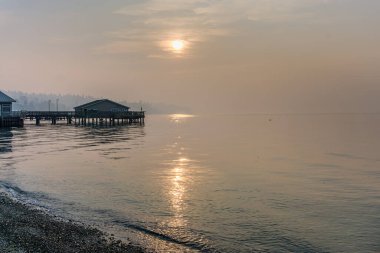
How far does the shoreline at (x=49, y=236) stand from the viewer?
39.3 feet

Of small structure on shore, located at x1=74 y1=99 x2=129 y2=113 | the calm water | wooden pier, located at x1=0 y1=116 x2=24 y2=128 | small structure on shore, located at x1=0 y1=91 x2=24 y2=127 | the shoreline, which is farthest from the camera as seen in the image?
small structure on shore, located at x1=74 y1=99 x2=129 y2=113

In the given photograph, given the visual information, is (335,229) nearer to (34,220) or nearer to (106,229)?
(106,229)

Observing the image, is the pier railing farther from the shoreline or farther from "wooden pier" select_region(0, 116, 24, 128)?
the shoreline

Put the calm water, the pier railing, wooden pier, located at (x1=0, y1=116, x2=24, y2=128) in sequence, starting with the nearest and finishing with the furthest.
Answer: the calm water < wooden pier, located at (x1=0, y1=116, x2=24, y2=128) < the pier railing

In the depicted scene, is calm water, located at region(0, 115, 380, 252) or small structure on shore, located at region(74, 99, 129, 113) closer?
calm water, located at region(0, 115, 380, 252)

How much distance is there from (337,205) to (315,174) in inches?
494

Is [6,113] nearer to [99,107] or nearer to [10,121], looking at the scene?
[10,121]

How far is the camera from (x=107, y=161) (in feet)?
131

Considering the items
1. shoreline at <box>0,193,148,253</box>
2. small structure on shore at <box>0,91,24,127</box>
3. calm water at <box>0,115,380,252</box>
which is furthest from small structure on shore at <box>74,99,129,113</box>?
shoreline at <box>0,193,148,253</box>

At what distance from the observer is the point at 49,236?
43.5 ft

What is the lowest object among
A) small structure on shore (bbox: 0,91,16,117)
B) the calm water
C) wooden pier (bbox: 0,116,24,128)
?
the calm water

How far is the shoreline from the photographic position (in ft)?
39.3

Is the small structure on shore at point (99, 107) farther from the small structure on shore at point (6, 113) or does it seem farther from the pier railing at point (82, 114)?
the small structure on shore at point (6, 113)

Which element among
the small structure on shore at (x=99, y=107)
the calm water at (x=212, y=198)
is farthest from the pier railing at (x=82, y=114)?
the calm water at (x=212, y=198)
